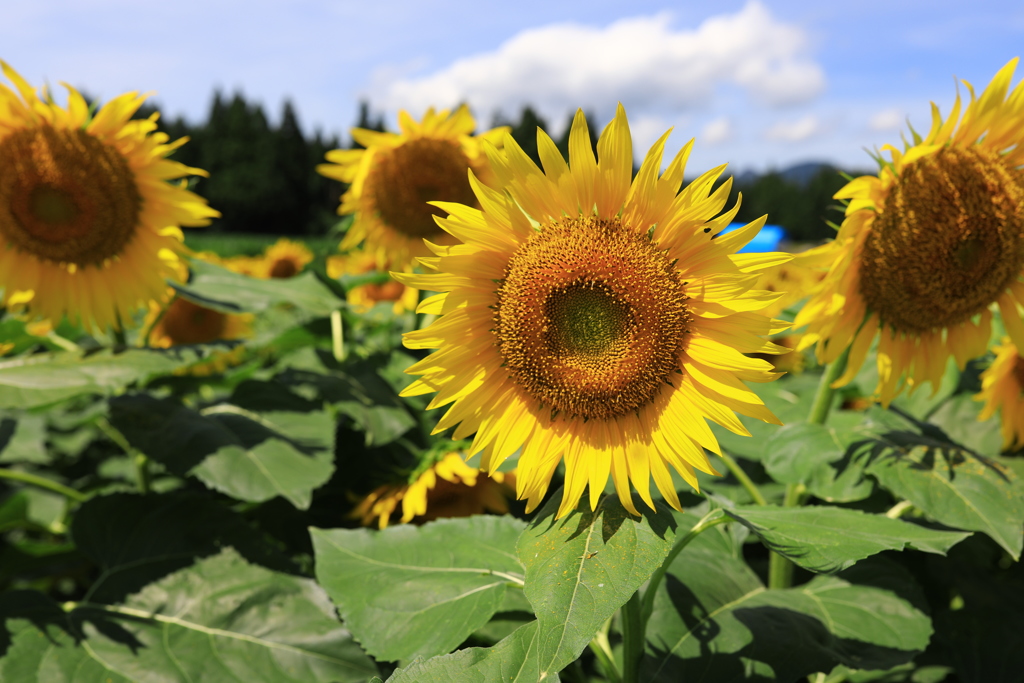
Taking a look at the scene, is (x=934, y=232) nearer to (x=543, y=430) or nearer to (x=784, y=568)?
(x=784, y=568)

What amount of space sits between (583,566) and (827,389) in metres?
1.20

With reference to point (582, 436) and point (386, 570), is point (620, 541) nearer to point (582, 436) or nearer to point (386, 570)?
point (582, 436)

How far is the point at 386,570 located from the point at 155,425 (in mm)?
1118

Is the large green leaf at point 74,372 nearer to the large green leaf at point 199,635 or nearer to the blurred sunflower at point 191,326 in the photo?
the large green leaf at point 199,635

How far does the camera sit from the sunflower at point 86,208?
2.55 meters

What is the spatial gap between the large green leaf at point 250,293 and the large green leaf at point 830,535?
1.95 m

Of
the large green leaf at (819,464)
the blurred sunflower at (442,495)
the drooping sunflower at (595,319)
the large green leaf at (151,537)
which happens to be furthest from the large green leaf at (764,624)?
the large green leaf at (151,537)

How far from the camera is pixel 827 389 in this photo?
210 centimetres

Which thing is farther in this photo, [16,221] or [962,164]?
[16,221]

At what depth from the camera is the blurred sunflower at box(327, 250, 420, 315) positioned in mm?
3411

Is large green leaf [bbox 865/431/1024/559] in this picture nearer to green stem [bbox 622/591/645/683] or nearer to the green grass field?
green stem [bbox 622/591/645/683]

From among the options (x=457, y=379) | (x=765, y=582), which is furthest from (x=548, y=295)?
(x=765, y=582)

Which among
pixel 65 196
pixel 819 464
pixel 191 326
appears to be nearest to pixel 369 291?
pixel 191 326

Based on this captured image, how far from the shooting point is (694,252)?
4.46 ft
